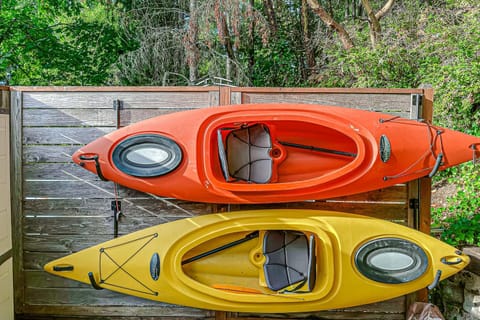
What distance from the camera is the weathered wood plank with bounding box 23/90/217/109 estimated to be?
2324 millimetres

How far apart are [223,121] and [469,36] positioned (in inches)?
Answer: 117

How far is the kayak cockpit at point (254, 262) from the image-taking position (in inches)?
88.1

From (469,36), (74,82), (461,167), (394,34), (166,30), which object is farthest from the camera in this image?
(74,82)

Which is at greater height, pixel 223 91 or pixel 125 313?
pixel 223 91

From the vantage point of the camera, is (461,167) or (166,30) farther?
(166,30)

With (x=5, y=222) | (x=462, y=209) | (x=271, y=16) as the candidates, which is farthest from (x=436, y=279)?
(x=271, y=16)

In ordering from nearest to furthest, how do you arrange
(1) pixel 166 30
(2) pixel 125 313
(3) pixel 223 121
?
(3) pixel 223 121
(2) pixel 125 313
(1) pixel 166 30

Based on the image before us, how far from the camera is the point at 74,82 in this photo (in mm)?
6570

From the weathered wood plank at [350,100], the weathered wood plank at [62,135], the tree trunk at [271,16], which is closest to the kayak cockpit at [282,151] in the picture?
the weathered wood plank at [350,100]

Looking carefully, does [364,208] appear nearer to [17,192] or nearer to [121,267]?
[121,267]

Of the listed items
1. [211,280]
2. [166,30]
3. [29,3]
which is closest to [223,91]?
[211,280]

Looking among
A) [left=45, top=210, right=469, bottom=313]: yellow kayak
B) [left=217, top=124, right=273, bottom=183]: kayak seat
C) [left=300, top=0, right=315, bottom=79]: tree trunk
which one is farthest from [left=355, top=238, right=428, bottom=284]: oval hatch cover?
[left=300, top=0, right=315, bottom=79]: tree trunk

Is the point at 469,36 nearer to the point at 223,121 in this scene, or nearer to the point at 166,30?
the point at 223,121

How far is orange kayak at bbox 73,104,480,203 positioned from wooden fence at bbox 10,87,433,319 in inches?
5.0
